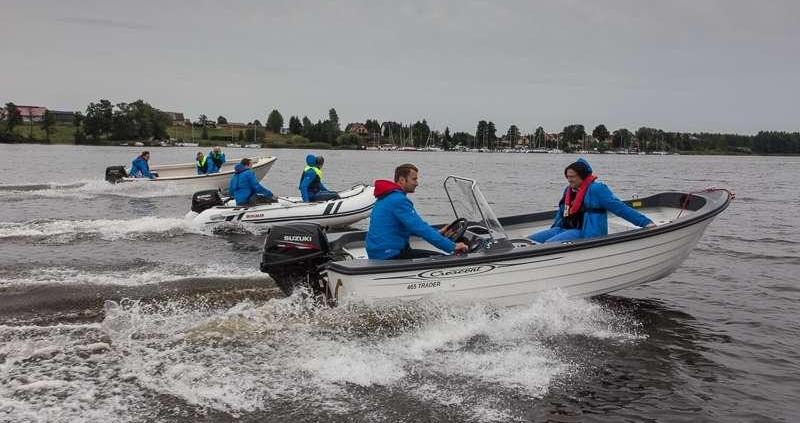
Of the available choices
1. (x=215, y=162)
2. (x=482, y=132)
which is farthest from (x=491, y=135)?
(x=215, y=162)

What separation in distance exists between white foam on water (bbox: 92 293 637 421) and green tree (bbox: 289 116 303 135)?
145889mm

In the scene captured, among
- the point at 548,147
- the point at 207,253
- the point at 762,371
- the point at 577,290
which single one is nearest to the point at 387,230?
Result: the point at 577,290

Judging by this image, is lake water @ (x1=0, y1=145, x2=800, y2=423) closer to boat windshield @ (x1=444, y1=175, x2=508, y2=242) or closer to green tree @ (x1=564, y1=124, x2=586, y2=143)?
boat windshield @ (x1=444, y1=175, x2=508, y2=242)

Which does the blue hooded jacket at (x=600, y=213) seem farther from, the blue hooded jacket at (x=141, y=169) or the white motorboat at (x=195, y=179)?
the blue hooded jacket at (x=141, y=169)

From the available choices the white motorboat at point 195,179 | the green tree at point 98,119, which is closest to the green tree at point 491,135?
the green tree at point 98,119

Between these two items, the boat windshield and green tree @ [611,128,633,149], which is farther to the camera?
green tree @ [611,128,633,149]

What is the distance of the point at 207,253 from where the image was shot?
11.8 metres

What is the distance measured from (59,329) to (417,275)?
3823 millimetres

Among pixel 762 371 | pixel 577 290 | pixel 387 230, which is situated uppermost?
pixel 387 230

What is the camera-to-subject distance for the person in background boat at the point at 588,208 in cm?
766

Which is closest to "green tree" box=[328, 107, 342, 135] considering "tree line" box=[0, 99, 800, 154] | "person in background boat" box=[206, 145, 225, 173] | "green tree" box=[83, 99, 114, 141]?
"tree line" box=[0, 99, 800, 154]

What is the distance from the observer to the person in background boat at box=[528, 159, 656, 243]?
301 inches

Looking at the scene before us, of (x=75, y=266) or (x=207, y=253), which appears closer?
(x=75, y=266)

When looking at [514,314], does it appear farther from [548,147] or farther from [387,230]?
[548,147]
